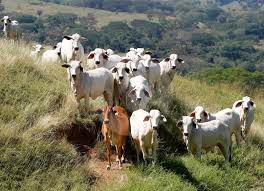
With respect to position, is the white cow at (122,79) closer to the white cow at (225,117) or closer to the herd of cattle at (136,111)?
the herd of cattle at (136,111)

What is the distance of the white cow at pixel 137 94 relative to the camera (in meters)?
12.3

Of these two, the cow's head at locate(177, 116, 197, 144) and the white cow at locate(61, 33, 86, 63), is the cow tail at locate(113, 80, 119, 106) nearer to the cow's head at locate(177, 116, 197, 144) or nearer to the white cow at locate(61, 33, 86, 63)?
the cow's head at locate(177, 116, 197, 144)

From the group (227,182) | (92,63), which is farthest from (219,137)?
(92,63)

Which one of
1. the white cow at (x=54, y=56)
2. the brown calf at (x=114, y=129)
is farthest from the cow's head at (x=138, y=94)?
the white cow at (x=54, y=56)

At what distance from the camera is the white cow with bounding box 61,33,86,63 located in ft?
51.5

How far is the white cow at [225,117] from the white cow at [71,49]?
440 centimetres

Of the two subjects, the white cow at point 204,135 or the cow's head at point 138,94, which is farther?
the cow's head at point 138,94

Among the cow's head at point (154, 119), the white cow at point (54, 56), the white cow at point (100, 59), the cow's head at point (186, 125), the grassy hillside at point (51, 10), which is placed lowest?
the grassy hillside at point (51, 10)

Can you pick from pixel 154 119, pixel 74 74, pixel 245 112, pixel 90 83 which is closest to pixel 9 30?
pixel 90 83

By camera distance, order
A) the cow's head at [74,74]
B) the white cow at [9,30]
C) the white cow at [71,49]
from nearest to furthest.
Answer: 1. the cow's head at [74,74]
2. the white cow at [71,49]
3. the white cow at [9,30]

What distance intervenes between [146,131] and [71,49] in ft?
19.9

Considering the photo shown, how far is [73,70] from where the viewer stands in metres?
11.5

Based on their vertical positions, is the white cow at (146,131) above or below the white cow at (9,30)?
below

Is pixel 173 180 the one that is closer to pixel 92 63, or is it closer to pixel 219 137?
pixel 219 137
